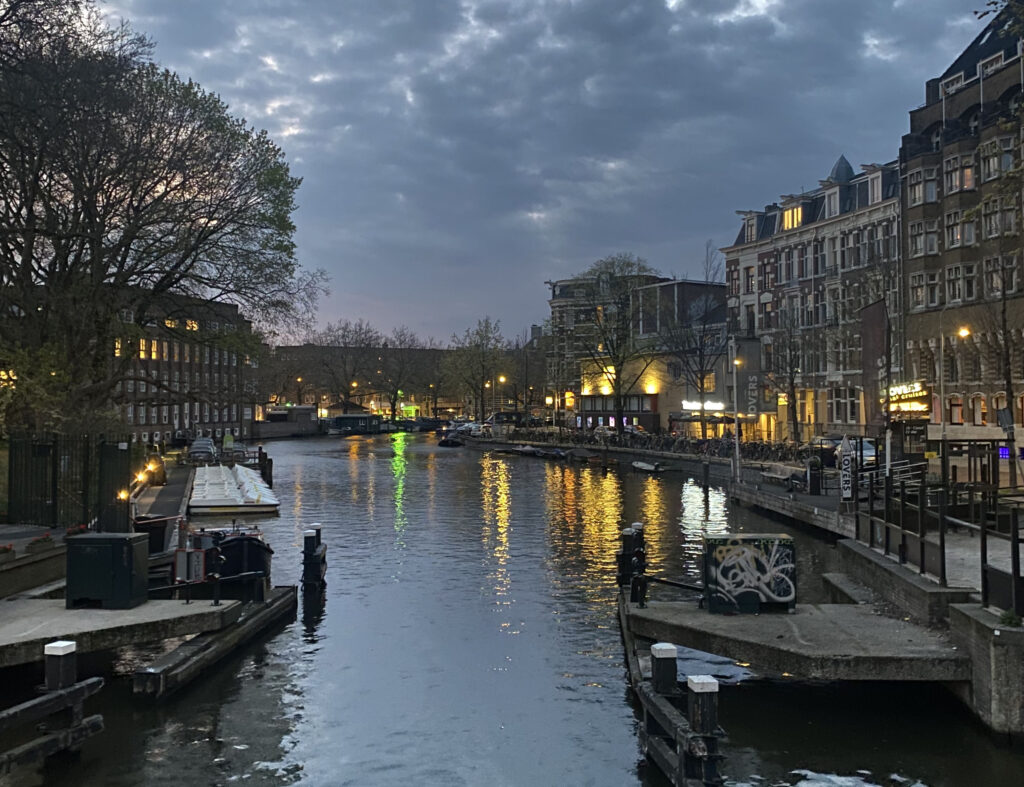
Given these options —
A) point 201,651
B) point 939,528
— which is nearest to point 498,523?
point 201,651

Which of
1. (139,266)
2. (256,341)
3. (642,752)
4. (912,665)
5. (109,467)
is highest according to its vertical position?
(139,266)

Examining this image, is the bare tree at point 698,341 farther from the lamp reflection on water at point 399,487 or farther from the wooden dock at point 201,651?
the wooden dock at point 201,651

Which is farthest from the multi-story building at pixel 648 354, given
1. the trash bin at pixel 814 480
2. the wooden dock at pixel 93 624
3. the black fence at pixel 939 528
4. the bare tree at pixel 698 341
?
the wooden dock at pixel 93 624

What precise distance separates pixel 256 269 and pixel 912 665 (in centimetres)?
3102

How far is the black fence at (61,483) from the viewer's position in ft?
77.0

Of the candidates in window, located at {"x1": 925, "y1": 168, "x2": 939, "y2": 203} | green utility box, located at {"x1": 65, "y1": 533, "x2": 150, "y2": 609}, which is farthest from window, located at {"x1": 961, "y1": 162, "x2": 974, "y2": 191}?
green utility box, located at {"x1": 65, "y1": 533, "x2": 150, "y2": 609}

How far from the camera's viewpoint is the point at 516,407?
14925 centimetres

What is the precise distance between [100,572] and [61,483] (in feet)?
31.6

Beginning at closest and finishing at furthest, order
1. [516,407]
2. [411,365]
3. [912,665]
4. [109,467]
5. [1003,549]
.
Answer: [912,665] < [1003,549] < [109,467] < [516,407] < [411,365]

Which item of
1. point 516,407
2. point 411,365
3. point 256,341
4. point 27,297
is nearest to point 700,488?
point 256,341

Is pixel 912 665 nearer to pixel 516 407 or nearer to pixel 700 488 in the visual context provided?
pixel 700 488

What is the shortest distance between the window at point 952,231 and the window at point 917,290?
2420 millimetres

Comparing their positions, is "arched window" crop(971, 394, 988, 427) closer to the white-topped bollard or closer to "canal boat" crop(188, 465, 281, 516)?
"canal boat" crop(188, 465, 281, 516)

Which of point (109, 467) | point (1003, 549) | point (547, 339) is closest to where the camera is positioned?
point (1003, 549)
